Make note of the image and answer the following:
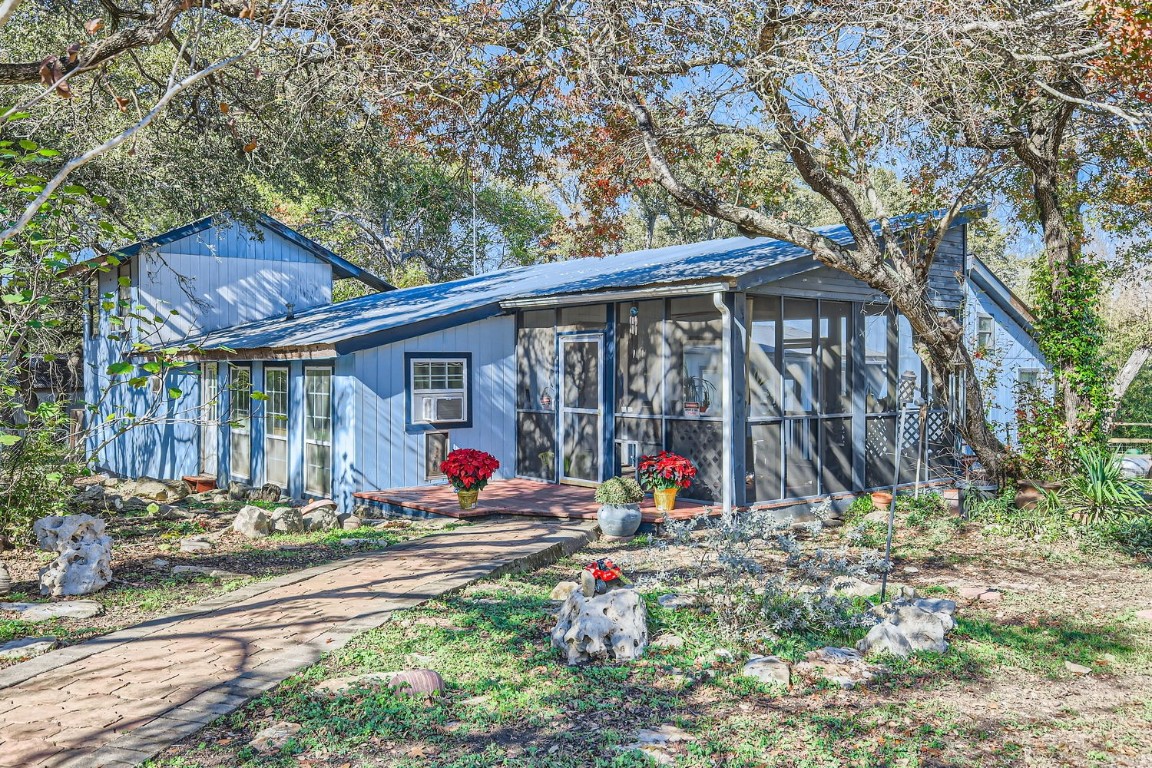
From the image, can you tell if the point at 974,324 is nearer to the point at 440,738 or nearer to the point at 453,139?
the point at 453,139

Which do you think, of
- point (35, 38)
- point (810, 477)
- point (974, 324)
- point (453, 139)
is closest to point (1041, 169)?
point (810, 477)

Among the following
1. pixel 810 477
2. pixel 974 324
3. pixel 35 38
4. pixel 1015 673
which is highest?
pixel 35 38

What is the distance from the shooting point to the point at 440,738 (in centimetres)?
390

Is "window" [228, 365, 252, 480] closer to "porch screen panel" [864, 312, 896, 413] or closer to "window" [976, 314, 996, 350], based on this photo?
"porch screen panel" [864, 312, 896, 413]

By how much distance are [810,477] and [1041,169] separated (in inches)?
186

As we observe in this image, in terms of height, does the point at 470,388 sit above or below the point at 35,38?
below

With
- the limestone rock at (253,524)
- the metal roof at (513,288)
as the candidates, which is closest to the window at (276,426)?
the metal roof at (513,288)

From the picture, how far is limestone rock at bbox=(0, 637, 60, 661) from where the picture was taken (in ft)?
16.1

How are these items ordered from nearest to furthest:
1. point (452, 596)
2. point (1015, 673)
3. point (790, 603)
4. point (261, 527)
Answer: point (1015, 673) → point (790, 603) → point (452, 596) → point (261, 527)

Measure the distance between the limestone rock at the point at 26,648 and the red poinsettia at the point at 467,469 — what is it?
5.08 meters

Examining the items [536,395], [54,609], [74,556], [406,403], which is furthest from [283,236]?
[54,609]

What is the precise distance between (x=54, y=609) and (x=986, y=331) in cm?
1564

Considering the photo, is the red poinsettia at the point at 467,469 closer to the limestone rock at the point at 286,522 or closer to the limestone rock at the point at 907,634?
the limestone rock at the point at 286,522

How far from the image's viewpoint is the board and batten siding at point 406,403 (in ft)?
35.3
